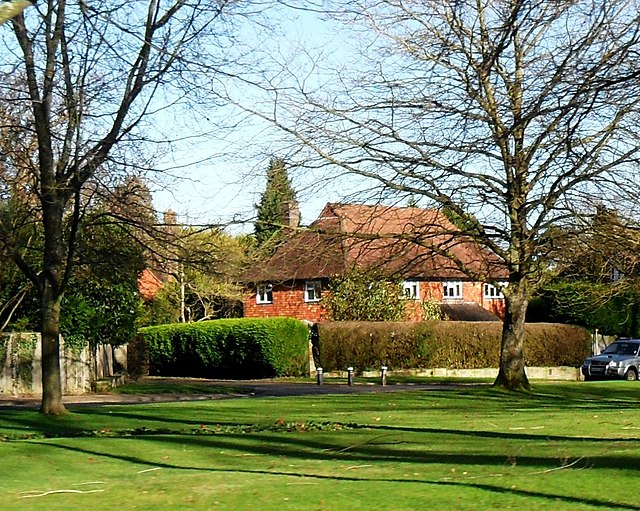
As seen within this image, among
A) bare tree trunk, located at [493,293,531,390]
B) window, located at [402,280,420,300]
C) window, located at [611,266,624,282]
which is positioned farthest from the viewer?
window, located at [402,280,420,300]

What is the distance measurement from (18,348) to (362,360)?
16719 millimetres

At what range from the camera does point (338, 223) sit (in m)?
25.7

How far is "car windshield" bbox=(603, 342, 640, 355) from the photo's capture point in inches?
1756

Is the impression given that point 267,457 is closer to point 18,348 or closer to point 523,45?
point 523,45

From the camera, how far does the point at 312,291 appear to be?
53.4 m

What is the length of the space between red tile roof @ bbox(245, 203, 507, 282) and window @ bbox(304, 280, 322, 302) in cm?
2374

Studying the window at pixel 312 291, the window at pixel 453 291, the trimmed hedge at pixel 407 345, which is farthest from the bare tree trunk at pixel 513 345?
the window at pixel 453 291

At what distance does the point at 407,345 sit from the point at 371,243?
1856 centimetres

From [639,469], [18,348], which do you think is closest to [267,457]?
[639,469]

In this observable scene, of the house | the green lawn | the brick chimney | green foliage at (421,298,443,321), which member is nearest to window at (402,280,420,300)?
green foliage at (421,298,443,321)

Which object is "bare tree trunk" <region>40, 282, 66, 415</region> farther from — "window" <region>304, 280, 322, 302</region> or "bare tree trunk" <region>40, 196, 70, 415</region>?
"window" <region>304, 280, 322, 302</region>

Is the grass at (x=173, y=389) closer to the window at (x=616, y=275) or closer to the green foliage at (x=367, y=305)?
the window at (x=616, y=275)

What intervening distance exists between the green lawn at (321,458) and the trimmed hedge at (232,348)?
2038 cm

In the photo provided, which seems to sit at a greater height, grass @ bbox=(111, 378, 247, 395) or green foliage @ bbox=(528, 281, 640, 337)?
green foliage @ bbox=(528, 281, 640, 337)
